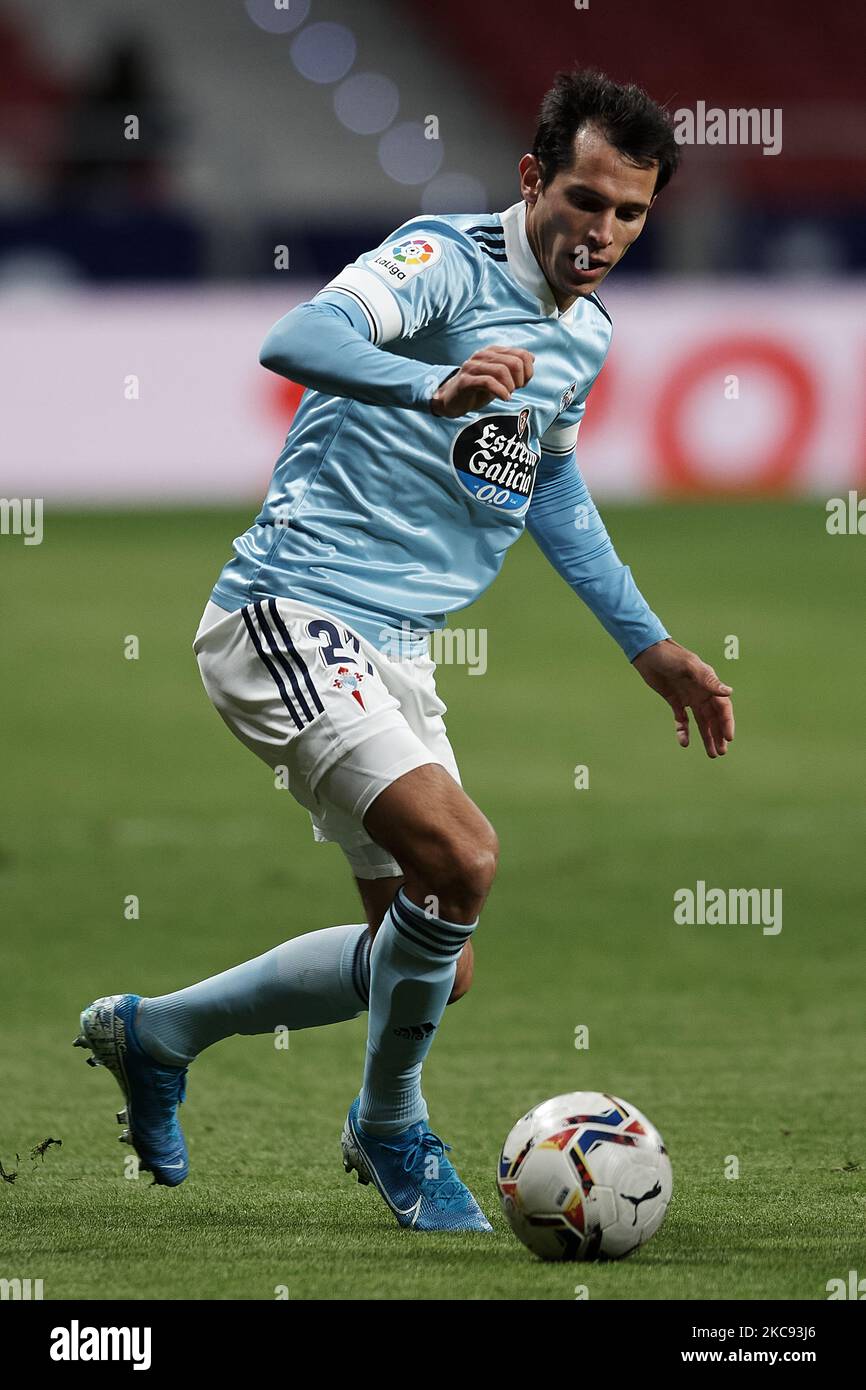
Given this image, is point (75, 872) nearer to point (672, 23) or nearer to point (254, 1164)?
point (254, 1164)

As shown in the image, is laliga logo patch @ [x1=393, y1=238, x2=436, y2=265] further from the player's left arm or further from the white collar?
the player's left arm

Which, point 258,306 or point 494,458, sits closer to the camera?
point 494,458

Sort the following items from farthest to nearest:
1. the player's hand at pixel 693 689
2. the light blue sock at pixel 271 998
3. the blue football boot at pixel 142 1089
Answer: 1. the player's hand at pixel 693 689
2. the blue football boot at pixel 142 1089
3. the light blue sock at pixel 271 998

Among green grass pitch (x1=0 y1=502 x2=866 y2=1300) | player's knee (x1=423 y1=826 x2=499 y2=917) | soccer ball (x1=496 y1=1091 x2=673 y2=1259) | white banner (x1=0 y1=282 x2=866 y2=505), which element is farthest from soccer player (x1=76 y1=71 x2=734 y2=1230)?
white banner (x1=0 y1=282 x2=866 y2=505)

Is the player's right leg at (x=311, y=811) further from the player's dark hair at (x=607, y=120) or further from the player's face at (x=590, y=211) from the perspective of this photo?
the player's dark hair at (x=607, y=120)

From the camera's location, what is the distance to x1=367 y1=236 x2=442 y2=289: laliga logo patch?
4285mm

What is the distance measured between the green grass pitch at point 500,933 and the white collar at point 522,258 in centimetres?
202

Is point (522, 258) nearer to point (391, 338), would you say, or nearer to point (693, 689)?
point (391, 338)

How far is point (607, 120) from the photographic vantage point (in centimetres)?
440

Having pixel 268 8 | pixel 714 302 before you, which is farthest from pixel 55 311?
pixel 268 8

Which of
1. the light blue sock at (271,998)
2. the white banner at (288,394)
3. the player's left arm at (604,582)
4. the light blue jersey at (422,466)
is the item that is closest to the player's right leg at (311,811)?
the light blue sock at (271,998)

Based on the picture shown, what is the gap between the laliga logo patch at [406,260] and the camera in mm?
4285

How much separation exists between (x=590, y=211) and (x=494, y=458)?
0.55 metres

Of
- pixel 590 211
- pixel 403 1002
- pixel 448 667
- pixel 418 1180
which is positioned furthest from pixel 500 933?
pixel 448 667
